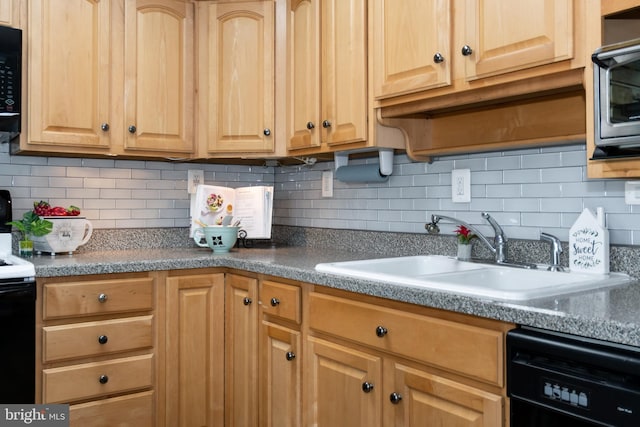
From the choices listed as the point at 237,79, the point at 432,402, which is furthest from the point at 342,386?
the point at 237,79

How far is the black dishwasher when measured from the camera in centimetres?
113

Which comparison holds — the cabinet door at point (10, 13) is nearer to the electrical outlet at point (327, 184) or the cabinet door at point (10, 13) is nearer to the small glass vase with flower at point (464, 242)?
the electrical outlet at point (327, 184)

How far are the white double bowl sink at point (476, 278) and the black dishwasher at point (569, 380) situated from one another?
15 centimetres

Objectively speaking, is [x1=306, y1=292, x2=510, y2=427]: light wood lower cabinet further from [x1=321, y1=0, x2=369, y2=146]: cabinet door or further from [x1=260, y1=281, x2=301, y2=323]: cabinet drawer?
[x1=321, y1=0, x2=369, y2=146]: cabinet door

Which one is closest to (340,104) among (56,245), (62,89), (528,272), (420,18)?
(420,18)

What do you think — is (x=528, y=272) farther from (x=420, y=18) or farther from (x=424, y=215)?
(x=420, y=18)

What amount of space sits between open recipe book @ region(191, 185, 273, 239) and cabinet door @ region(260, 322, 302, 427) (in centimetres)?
78

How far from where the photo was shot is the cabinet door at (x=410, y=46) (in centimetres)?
194

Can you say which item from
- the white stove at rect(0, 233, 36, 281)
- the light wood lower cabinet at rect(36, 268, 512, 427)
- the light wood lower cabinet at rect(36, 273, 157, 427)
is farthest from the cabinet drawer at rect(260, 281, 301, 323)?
the white stove at rect(0, 233, 36, 281)

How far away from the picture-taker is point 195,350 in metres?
2.49

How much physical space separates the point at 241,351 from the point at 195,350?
20 cm

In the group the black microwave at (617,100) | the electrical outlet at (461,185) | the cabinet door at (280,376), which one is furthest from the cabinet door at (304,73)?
the black microwave at (617,100)

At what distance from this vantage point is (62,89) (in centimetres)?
253

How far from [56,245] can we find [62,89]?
2.25 ft
